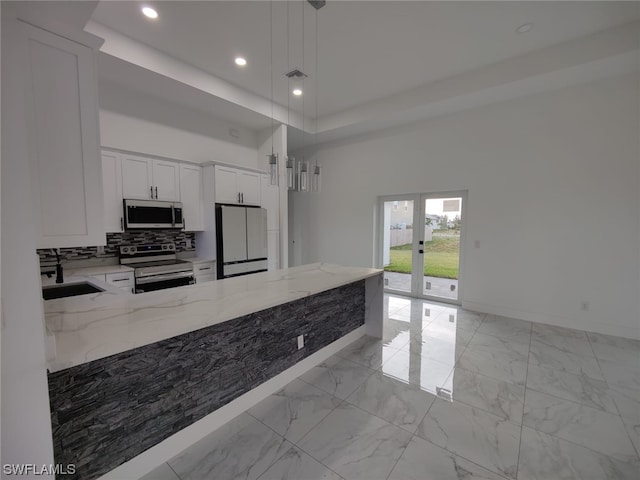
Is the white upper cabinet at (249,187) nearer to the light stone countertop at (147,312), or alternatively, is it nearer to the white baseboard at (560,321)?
the light stone countertop at (147,312)

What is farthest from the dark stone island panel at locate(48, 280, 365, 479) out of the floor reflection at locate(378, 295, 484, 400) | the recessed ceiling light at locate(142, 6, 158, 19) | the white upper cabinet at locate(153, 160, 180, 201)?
the recessed ceiling light at locate(142, 6, 158, 19)

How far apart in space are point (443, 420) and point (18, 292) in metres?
2.46

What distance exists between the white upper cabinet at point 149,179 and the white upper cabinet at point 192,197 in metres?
0.09

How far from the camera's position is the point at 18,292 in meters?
0.93

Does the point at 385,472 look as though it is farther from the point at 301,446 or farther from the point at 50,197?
the point at 50,197

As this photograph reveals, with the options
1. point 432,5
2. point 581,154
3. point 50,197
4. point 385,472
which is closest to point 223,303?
point 50,197

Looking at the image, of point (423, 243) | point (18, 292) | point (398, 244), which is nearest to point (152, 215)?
point (18, 292)

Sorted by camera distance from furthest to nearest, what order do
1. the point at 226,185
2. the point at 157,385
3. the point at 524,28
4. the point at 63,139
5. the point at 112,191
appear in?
1. the point at 226,185
2. the point at 112,191
3. the point at 524,28
4. the point at 157,385
5. the point at 63,139

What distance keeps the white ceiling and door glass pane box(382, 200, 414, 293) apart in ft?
7.24

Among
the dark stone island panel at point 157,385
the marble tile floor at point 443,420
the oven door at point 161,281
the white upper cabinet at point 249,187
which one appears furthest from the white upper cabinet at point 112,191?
the marble tile floor at point 443,420

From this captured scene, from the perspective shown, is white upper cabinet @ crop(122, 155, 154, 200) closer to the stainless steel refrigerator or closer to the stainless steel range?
the stainless steel range

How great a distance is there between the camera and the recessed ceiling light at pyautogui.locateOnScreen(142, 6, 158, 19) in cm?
256

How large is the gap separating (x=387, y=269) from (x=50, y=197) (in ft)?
16.7

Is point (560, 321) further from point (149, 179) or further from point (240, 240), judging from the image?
point (149, 179)
